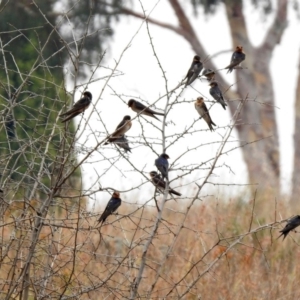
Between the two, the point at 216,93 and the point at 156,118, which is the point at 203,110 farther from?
the point at 156,118

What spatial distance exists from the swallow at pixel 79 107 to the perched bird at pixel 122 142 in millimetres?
274

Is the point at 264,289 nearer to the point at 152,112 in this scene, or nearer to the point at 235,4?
the point at 152,112

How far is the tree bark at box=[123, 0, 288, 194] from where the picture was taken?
55.5ft

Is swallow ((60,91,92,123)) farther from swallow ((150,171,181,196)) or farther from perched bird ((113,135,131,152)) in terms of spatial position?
swallow ((150,171,181,196))

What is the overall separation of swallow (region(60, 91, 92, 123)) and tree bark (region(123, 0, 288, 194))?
1094cm

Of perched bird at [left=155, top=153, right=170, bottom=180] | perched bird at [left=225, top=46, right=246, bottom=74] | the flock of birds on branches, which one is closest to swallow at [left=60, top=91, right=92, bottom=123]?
the flock of birds on branches

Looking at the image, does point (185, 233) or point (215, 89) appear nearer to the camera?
point (215, 89)

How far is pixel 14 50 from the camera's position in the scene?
1404 centimetres

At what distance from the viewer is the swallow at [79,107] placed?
17.5ft

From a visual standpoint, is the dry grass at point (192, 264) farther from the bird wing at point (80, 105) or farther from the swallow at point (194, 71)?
the swallow at point (194, 71)

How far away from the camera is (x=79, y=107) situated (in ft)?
18.2

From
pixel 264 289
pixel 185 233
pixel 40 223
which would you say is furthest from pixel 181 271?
pixel 40 223

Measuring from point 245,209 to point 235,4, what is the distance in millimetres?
6804

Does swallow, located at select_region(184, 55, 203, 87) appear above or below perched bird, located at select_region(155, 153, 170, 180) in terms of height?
above
